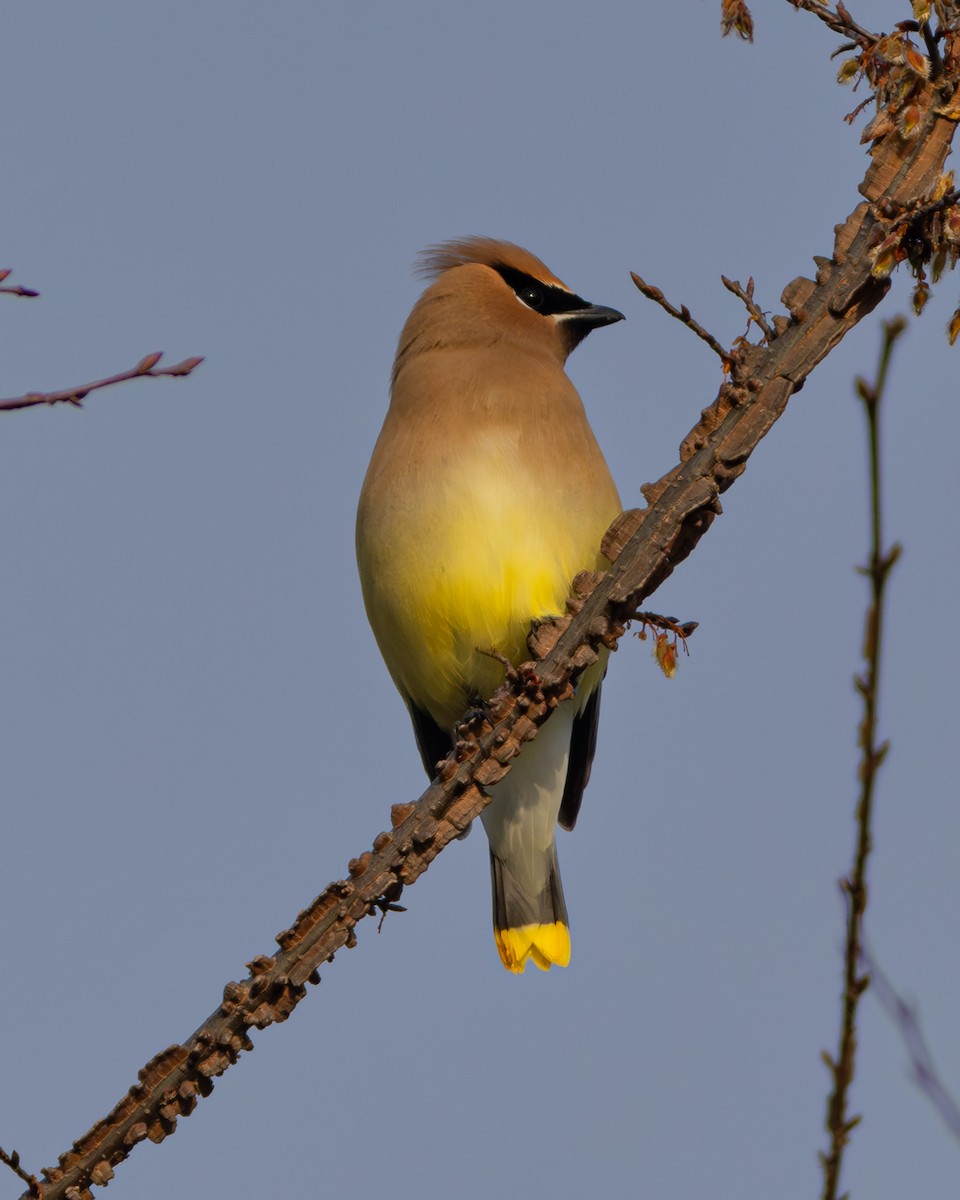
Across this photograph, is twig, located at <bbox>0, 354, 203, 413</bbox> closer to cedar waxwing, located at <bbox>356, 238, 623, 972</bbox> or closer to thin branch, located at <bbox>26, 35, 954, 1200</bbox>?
thin branch, located at <bbox>26, 35, 954, 1200</bbox>

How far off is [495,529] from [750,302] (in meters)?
1.62

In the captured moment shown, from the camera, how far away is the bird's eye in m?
5.98

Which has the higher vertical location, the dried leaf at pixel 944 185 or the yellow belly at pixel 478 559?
the yellow belly at pixel 478 559

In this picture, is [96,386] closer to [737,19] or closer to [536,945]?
[737,19]

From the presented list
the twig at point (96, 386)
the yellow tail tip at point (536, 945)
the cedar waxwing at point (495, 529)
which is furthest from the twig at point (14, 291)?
the yellow tail tip at point (536, 945)

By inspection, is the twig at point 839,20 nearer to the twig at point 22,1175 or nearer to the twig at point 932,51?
the twig at point 932,51

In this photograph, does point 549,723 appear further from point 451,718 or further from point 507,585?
point 507,585

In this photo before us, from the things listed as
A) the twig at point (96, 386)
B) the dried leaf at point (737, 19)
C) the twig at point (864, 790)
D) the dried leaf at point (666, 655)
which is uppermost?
the dried leaf at point (737, 19)

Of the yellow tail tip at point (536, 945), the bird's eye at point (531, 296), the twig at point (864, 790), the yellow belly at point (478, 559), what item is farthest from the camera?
the bird's eye at point (531, 296)

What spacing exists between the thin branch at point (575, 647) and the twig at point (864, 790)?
6.18ft

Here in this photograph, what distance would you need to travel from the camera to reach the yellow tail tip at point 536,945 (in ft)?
18.4

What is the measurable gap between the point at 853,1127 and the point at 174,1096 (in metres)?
1.91

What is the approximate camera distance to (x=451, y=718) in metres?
5.38

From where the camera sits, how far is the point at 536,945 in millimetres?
5613
